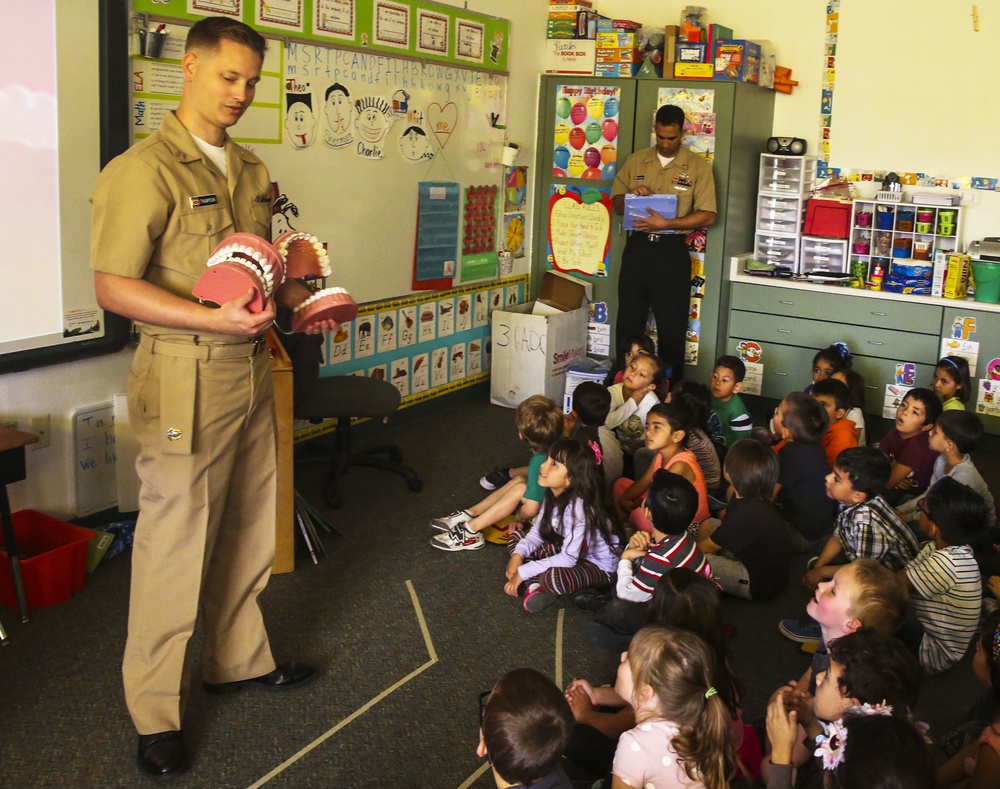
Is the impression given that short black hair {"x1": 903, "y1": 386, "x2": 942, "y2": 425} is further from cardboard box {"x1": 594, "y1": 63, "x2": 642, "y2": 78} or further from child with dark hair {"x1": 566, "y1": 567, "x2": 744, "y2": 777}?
cardboard box {"x1": 594, "y1": 63, "x2": 642, "y2": 78}

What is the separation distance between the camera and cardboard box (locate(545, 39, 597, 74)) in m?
6.03

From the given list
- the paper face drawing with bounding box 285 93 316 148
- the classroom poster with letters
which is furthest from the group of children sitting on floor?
the paper face drawing with bounding box 285 93 316 148

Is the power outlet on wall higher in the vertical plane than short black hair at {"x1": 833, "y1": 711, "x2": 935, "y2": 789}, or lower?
higher

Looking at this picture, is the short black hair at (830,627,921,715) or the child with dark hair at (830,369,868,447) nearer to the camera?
the short black hair at (830,627,921,715)

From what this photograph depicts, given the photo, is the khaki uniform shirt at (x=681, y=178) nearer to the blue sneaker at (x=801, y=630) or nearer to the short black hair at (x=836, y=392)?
the short black hair at (x=836, y=392)

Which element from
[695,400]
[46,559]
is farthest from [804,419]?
[46,559]

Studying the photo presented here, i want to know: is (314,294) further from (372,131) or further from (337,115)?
(372,131)

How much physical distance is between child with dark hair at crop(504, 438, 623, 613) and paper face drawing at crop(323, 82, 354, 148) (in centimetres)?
196

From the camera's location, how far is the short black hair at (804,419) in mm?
3947

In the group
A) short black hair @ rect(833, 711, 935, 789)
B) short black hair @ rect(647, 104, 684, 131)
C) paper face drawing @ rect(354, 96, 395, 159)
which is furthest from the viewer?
short black hair @ rect(647, 104, 684, 131)

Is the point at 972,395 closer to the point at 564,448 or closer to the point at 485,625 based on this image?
the point at 564,448

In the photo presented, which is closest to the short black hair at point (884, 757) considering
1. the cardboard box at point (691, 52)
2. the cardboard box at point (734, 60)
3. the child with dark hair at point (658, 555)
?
the child with dark hair at point (658, 555)

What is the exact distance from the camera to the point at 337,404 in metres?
4.28

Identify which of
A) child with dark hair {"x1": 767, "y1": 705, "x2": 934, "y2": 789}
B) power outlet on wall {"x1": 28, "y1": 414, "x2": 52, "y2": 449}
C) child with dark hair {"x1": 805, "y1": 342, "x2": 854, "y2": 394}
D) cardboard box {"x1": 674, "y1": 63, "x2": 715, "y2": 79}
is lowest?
child with dark hair {"x1": 767, "y1": 705, "x2": 934, "y2": 789}
